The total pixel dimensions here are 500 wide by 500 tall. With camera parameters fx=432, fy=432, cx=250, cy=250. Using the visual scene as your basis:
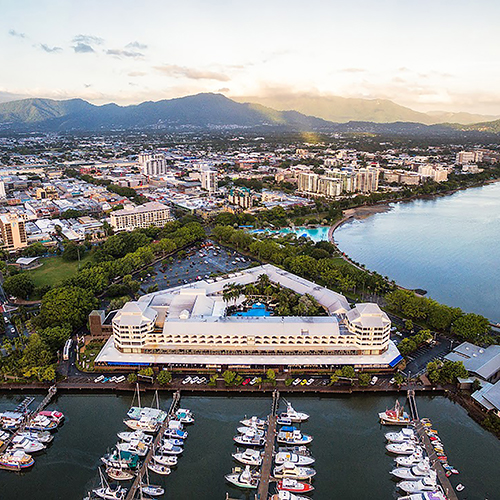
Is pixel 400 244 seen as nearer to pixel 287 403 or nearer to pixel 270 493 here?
pixel 287 403

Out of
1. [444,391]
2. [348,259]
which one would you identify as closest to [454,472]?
[444,391]

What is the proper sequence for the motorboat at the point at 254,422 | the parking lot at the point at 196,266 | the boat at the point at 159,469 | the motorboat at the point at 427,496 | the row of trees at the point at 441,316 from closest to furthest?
the motorboat at the point at 427,496 → the boat at the point at 159,469 → the motorboat at the point at 254,422 → the row of trees at the point at 441,316 → the parking lot at the point at 196,266

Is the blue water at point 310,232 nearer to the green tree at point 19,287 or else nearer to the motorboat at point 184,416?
the green tree at point 19,287

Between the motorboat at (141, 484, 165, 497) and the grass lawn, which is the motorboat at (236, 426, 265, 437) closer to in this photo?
the motorboat at (141, 484, 165, 497)

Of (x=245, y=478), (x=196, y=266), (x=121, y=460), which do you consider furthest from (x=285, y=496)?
(x=196, y=266)

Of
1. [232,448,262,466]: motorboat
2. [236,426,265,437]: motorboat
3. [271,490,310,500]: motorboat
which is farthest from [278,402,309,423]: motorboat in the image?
[271,490,310,500]: motorboat

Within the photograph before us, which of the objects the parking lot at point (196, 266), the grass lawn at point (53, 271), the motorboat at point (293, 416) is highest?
the parking lot at point (196, 266)

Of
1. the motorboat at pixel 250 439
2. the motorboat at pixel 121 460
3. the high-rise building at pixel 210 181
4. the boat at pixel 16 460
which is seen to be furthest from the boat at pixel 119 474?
the high-rise building at pixel 210 181

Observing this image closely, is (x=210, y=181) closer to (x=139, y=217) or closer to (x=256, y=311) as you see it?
(x=139, y=217)
